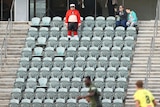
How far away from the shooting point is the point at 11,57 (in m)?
27.0

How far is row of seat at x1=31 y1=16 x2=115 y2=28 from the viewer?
2791 cm

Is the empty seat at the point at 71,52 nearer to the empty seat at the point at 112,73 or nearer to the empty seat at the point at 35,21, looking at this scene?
the empty seat at the point at 112,73

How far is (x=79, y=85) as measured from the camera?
79.8 feet

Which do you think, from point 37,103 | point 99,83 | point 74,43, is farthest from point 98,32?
point 37,103

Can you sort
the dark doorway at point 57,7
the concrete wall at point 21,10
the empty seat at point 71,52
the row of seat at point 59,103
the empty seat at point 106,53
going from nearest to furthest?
the row of seat at point 59,103 < the empty seat at point 106,53 < the empty seat at point 71,52 < the concrete wall at point 21,10 < the dark doorway at point 57,7

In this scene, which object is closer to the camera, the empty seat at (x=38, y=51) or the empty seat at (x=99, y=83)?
the empty seat at (x=99, y=83)

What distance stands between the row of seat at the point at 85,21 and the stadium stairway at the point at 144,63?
57.3 inches

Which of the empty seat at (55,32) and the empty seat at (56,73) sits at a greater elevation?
the empty seat at (55,32)

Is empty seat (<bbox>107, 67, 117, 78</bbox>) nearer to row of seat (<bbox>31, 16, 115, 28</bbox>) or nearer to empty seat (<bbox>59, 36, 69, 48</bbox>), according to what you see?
empty seat (<bbox>59, 36, 69, 48</bbox>)

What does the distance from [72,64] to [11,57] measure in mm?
3043

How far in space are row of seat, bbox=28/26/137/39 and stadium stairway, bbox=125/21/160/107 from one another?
622mm

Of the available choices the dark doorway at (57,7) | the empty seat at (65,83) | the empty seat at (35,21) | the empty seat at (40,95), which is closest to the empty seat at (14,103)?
the empty seat at (40,95)

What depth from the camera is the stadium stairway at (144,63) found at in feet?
78.9

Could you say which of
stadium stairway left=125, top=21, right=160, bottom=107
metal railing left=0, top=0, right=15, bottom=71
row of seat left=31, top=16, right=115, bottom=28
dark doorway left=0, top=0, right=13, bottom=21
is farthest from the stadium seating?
dark doorway left=0, top=0, right=13, bottom=21
